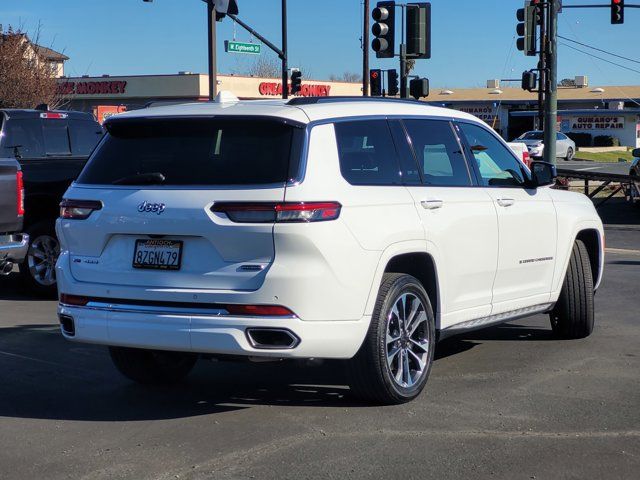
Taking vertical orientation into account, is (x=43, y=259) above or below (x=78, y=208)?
below

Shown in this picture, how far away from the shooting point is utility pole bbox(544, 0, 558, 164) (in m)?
19.4

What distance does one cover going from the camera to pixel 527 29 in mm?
22156

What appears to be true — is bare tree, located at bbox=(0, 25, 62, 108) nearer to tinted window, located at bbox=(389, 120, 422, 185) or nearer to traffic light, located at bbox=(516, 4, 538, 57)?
traffic light, located at bbox=(516, 4, 538, 57)

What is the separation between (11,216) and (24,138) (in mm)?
2395

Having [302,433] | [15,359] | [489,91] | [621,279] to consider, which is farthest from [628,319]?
[489,91]

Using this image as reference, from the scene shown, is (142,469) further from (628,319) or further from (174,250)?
(628,319)

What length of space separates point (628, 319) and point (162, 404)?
5121mm

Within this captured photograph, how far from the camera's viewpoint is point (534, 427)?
19.5ft

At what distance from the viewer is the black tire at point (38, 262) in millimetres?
11555

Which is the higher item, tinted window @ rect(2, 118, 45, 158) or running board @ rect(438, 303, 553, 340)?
tinted window @ rect(2, 118, 45, 158)

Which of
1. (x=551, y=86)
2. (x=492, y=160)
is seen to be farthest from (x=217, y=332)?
(x=551, y=86)

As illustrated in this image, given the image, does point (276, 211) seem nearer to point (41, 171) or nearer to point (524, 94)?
point (41, 171)

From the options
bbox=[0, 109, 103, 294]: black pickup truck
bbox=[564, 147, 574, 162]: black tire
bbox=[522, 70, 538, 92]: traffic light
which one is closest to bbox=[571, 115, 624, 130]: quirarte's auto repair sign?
bbox=[564, 147, 574, 162]: black tire

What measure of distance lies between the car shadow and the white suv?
0.29 metres
